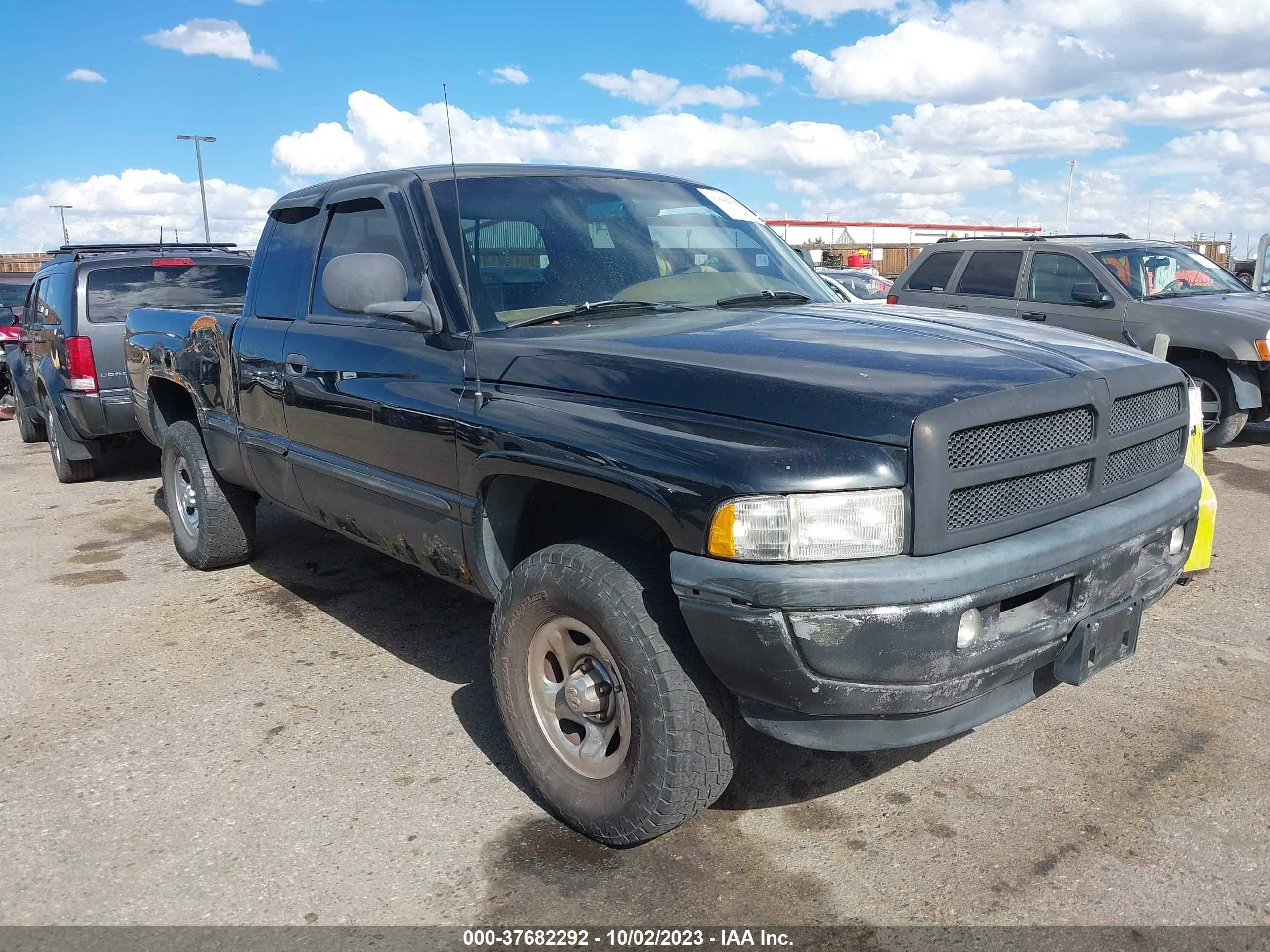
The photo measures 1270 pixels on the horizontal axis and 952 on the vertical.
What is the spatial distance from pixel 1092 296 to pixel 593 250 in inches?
272

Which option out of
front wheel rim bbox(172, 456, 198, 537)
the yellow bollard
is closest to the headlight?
the yellow bollard

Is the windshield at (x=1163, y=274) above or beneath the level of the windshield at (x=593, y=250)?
beneath

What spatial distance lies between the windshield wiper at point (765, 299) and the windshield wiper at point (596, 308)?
0.19 metres

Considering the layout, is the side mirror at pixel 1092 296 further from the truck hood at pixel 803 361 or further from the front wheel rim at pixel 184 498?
the front wheel rim at pixel 184 498

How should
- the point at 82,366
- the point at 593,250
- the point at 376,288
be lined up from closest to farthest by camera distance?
the point at 376,288 < the point at 593,250 < the point at 82,366

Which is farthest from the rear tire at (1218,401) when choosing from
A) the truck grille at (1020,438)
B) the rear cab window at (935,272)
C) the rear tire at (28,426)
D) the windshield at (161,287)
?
the rear tire at (28,426)

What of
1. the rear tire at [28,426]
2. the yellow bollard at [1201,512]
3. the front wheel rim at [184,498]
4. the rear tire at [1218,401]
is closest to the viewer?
the yellow bollard at [1201,512]

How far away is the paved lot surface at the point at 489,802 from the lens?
2689mm

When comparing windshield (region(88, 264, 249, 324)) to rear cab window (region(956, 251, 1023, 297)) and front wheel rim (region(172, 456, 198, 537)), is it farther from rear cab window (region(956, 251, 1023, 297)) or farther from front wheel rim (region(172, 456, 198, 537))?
rear cab window (region(956, 251, 1023, 297))

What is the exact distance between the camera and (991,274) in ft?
32.6

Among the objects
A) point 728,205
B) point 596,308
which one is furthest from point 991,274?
point 596,308

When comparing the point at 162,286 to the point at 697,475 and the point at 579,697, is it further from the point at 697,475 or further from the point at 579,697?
the point at 697,475

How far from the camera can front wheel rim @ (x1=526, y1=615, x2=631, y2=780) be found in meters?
2.81

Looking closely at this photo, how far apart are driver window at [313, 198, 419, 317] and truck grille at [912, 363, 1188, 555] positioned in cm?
192
